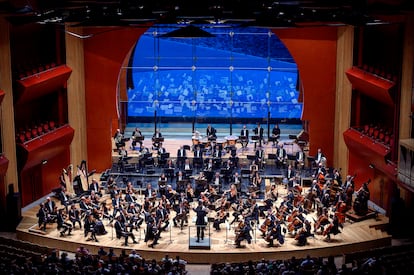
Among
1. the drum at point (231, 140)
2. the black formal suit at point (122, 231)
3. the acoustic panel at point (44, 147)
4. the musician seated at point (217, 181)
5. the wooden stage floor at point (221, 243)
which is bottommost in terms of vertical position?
the wooden stage floor at point (221, 243)

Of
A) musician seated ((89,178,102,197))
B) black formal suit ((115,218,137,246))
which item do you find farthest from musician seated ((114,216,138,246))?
musician seated ((89,178,102,197))

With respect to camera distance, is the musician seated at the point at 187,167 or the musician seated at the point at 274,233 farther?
the musician seated at the point at 187,167

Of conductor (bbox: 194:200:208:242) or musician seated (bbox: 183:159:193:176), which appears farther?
musician seated (bbox: 183:159:193:176)

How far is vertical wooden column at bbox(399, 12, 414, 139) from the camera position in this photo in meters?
19.3

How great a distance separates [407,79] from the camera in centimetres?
1956

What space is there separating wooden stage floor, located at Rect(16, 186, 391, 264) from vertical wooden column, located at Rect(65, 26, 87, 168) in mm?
4518

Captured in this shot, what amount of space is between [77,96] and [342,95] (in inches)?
372

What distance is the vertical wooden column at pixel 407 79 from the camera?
63.5 ft

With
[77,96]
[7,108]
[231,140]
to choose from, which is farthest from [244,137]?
[7,108]

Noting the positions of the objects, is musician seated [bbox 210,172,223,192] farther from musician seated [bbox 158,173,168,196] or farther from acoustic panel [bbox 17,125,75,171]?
acoustic panel [bbox 17,125,75,171]

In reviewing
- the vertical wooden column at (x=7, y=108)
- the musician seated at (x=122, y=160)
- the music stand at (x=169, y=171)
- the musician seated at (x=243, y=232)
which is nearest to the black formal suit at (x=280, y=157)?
the music stand at (x=169, y=171)

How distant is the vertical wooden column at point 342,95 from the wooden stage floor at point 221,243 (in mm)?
4190

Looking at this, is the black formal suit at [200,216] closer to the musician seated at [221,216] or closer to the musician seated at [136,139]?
the musician seated at [221,216]

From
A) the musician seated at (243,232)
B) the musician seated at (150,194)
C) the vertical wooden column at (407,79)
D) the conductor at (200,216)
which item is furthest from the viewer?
the musician seated at (150,194)
